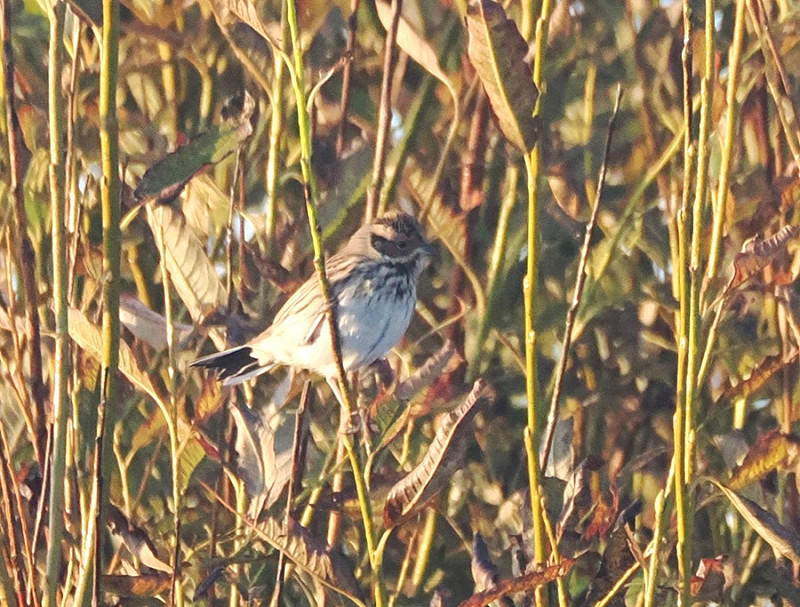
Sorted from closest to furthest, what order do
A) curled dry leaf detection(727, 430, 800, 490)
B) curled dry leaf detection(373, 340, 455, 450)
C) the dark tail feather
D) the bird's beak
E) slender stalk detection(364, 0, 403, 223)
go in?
curled dry leaf detection(727, 430, 800, 490) → curled dry leaf detection(373, 340, 455, 450) → slender stalk detection(364, 0, 403, 223) → the dark tail feather → the bird's beak

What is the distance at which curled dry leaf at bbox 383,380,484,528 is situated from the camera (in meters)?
1.88

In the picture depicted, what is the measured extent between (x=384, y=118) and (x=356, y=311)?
1.35 m

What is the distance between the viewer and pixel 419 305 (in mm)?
3494

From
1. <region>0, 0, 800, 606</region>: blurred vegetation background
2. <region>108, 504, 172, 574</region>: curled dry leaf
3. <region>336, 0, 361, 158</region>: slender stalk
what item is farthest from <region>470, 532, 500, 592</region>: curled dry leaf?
<region>336, 0, 361, 158</region>: slender stalk

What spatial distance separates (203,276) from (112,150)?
3.15ft

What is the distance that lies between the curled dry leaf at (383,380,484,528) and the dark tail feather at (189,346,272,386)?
987 mm

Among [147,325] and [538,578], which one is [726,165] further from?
[147,325]

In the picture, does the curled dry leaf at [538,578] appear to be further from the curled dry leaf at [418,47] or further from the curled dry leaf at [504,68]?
the curled dry leaf at [418,47]

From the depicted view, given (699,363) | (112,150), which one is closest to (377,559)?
(699,363)

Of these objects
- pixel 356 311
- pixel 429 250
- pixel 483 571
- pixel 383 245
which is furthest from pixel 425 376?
pixel 356 311

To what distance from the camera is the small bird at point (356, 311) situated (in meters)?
3.23

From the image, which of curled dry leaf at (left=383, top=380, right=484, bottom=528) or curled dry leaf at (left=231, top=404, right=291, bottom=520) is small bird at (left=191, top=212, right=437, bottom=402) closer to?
curled dry leaf at (left=231, top=404, right=291, bottom=520)

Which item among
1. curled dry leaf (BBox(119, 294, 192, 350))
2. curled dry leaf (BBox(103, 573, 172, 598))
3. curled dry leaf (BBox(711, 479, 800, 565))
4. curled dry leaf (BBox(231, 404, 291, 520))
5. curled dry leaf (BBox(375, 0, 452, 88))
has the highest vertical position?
curled dry leaf (BBox(375, 0, 452, 88))

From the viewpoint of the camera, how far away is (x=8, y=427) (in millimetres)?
2623
